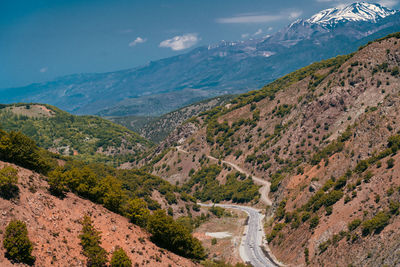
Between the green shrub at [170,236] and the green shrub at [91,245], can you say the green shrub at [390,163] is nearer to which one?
the green shrub at [170,236]

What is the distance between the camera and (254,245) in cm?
8188

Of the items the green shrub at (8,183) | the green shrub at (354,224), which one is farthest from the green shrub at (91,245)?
the green shrub at (354,224)

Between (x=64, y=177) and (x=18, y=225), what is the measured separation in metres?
15.2

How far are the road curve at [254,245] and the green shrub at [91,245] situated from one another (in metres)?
37.0

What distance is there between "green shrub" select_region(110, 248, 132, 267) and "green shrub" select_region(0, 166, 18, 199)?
1301 cm

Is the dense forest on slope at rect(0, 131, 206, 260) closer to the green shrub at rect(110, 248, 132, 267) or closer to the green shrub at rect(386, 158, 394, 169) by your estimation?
the green shrub at rect(110, 248, 132, 267)

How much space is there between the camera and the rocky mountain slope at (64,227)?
3800 cm

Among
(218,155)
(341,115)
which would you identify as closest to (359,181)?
(341,115)

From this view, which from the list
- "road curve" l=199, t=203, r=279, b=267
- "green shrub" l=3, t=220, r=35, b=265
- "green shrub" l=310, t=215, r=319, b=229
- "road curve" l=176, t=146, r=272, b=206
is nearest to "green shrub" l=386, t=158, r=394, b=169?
"green shrub" l=310, t=215, r=319, b=229

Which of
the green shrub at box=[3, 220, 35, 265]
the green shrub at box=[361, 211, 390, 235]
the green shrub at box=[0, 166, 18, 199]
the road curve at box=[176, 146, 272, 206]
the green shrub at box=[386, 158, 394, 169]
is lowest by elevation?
the road curve at box=[176, 146, 272, 206]

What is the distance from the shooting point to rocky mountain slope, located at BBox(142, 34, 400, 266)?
58.9m

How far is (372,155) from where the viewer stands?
7775 centimetres

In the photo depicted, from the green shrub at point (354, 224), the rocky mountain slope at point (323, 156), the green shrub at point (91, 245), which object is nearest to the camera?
the green shrub at point (91, 245)

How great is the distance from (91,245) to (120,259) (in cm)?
375
